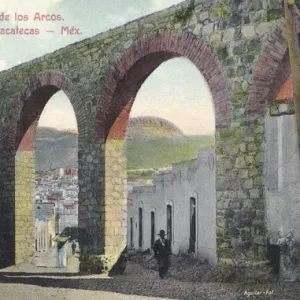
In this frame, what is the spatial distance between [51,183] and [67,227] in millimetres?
7626

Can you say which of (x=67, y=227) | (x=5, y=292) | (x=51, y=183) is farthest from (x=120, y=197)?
(x=51, y=183)

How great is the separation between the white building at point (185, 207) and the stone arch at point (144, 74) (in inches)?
79.2

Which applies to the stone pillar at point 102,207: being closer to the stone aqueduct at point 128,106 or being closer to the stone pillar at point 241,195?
the stone aqueduct at point 128,106

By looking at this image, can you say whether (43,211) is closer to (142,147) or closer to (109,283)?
(109,283)

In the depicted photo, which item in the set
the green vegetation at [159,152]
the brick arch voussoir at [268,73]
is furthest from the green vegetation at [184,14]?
the green vegetation at [159,152]

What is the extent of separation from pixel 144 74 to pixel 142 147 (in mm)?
34272

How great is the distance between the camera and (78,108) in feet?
34.7

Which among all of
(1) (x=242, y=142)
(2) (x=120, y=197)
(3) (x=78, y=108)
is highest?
(3) (x=78, y=108)

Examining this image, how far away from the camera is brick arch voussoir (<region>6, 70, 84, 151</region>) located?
10688 millimetres

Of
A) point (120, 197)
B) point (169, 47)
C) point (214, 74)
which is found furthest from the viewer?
point (120, 197)

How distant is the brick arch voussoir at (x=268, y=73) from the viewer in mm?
7242

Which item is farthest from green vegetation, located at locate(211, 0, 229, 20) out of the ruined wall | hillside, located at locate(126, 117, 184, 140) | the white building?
hillside, located at locate(126, 117, 184, 140)

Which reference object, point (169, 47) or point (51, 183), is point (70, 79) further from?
point (51, 183)

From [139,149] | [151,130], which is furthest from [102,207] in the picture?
[139,149]
